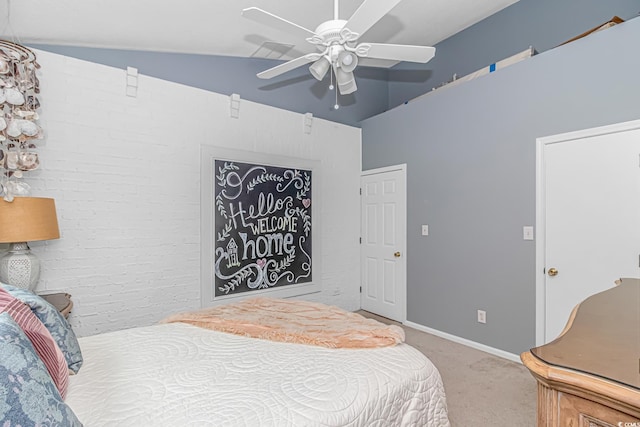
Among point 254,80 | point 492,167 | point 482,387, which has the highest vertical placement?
point 254,80

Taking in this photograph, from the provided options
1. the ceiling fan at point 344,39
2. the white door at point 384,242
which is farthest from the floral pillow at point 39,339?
the white door at point 384,242

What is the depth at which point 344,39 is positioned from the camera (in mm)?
1938

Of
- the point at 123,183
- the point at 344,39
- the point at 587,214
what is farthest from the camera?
the point at 123,183

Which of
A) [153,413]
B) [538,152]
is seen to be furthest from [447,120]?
[153,413]

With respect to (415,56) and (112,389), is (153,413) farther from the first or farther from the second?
(415,56)

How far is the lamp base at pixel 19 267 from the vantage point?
2.04 meters

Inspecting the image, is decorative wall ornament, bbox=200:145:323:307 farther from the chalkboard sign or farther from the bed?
the bed

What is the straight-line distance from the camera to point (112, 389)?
1174 mm

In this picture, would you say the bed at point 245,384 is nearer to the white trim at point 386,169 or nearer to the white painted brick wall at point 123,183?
the white painted brick wall at point 123,183

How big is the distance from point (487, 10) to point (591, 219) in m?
2.45

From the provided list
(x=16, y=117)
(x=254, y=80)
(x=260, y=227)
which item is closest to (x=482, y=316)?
(x=260, y=227)

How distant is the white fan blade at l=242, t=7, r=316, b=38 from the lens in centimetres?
174

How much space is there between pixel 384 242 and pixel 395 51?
8.01 feet

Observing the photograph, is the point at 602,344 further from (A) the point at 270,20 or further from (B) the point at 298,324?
(A) the point at 270,20
